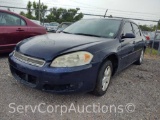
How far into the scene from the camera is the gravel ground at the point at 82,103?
2.78 meters

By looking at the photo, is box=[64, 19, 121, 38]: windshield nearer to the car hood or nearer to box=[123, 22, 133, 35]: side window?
box=[123, 22, 133, 35]: side window

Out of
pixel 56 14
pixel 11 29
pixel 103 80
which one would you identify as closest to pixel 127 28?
pixel 103 80

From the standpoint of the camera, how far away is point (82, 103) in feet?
10.3

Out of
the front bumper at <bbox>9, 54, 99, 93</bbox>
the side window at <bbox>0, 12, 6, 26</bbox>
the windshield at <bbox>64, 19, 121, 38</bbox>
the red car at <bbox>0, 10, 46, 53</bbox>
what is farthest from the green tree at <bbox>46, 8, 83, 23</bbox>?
the front bumper at <bbox>9, 54, 99, 93</bbox>

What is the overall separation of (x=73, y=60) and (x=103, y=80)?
31.7 inches

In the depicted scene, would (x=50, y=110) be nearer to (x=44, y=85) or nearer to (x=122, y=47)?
(x=44, y=85)

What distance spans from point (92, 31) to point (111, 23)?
51 cm

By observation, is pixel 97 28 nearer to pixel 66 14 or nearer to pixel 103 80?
pixel 103 80

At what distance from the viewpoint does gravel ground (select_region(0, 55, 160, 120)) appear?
9.11ft

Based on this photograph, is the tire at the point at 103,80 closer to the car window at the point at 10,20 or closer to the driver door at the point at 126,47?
the driver door at the point at 126,47

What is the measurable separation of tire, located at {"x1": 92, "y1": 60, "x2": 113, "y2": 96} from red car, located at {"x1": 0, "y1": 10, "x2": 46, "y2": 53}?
3014 millimetres

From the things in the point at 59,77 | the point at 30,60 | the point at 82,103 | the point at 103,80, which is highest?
the point at 30,60

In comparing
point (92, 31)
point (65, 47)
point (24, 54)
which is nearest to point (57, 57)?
point (65, 47)

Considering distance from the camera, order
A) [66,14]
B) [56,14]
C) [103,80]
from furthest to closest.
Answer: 1. [56,14]
2. [66,14]
3. [103,80]
